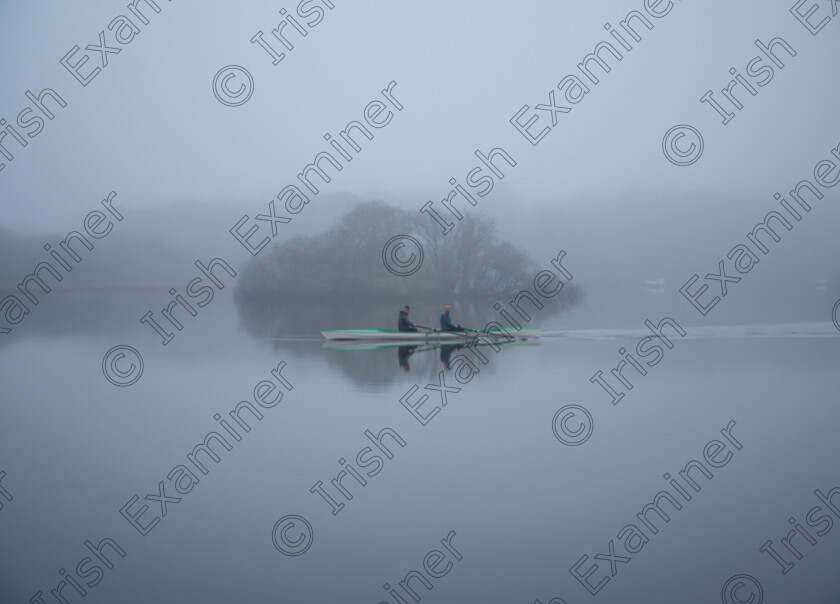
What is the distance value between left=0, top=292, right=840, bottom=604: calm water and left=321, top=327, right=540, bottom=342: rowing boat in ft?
8.83

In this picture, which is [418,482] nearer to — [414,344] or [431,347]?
[414,344]

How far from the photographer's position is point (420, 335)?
16094 millimetres

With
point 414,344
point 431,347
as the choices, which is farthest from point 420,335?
point 431,347

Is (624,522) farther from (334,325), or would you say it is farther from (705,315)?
(705,315)

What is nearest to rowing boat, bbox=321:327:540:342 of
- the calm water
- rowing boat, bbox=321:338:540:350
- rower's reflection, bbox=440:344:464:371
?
rowing boat, bbox=321:338:540:350

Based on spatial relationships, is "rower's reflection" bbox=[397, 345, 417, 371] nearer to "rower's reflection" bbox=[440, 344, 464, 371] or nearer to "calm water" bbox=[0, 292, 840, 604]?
"calm water" bbox=[0, 292, 840, 604]

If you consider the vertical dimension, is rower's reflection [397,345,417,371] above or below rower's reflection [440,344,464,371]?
below

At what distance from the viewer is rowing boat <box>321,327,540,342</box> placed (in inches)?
630

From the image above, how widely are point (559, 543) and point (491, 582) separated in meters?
0.80

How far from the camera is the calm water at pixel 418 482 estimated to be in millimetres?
5242

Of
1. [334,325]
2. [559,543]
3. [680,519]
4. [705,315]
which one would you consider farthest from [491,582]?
[705,315]

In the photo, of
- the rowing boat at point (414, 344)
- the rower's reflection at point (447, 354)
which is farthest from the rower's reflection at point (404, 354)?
the rower's reflection at point (447, 354)

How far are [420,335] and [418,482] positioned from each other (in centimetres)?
918

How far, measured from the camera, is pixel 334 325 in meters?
21.5
